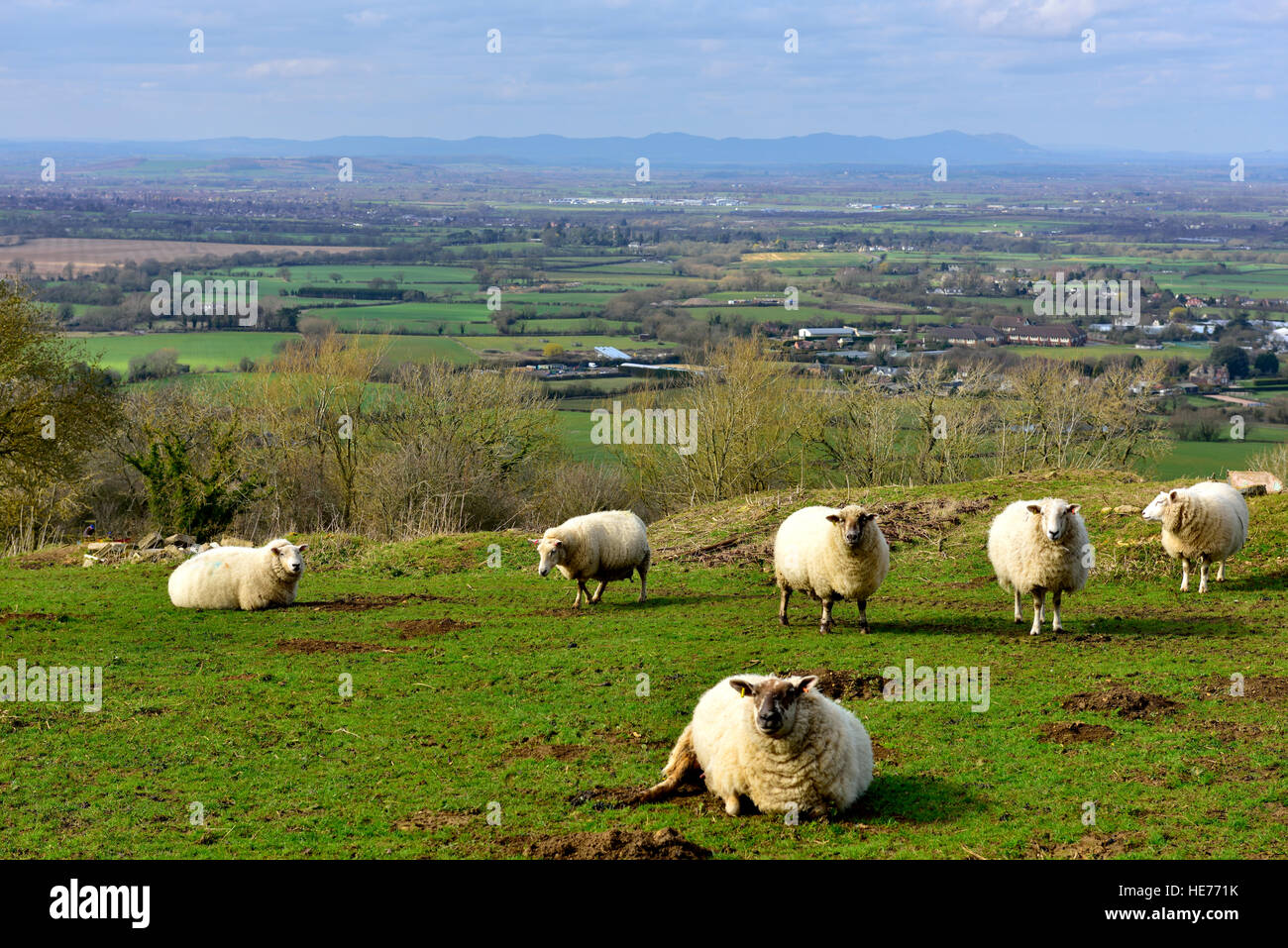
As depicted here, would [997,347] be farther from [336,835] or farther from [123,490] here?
[336,835]

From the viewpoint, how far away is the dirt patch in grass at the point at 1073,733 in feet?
38.1

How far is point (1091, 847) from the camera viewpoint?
860 centimetres

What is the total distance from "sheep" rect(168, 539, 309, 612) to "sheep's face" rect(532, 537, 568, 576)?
471 cm

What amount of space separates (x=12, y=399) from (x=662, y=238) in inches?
6578

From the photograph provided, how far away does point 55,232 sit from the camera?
151 m

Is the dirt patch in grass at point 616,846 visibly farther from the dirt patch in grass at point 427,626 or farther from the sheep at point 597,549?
the sheep at point 597,549

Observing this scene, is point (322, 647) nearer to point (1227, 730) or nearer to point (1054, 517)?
point (1054, 517)

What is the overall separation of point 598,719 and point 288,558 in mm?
10057

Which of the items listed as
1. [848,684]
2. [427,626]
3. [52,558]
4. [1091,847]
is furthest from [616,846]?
[52,558]

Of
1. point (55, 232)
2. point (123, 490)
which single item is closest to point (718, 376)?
point (123, 490)

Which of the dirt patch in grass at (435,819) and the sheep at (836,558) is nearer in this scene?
the dirt patch in grass at (435,819)

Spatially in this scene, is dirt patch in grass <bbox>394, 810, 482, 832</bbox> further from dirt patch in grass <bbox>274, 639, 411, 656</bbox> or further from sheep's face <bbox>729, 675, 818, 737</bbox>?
dirt patch in grass <bbox>274, 639, 411, 656</bbox>

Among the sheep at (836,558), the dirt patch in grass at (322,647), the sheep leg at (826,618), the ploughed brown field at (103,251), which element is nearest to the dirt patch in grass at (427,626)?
the dirt patch in grass at (322,647)

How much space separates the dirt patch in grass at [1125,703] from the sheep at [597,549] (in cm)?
961
